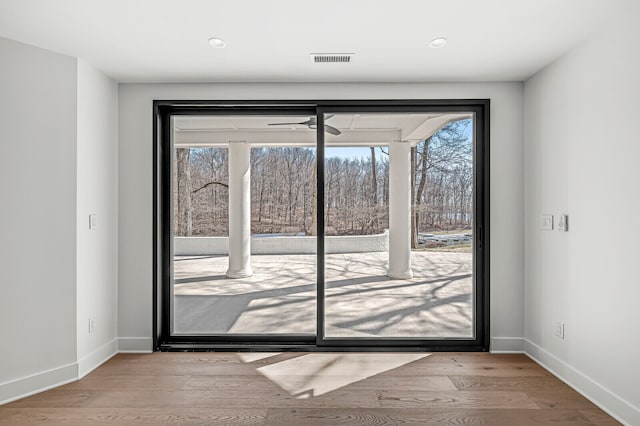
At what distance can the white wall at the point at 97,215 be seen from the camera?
2988 mm

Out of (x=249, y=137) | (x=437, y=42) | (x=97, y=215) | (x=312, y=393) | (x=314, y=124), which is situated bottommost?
(x=312, y=393)

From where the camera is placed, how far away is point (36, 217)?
9.05 ft

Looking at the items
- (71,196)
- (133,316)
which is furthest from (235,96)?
(133,316)

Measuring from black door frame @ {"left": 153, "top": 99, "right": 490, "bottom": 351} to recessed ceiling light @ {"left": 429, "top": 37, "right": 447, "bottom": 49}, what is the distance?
0.76 metres

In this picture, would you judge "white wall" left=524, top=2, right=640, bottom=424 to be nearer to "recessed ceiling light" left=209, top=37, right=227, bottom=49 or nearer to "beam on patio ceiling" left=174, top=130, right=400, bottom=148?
"beam on patio ceiling" left=174, top=130, right=400, bottom=148

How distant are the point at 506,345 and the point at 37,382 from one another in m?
3.59

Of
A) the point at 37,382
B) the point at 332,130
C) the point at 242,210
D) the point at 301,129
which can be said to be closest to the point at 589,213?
the point at 332,130

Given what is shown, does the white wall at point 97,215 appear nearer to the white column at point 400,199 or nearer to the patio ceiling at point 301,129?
the patio ceiling at point 301,129

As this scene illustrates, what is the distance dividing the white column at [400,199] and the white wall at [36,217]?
2.51 meters

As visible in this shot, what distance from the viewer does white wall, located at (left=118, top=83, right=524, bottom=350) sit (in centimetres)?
344

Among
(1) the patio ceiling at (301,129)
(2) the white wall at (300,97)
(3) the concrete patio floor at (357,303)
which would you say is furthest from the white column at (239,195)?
(2) the white wall at (300,97)

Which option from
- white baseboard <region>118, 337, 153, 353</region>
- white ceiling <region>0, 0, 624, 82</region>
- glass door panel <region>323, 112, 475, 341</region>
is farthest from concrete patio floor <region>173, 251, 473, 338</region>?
white ceiling <region>0, 0, 624, 82</region>

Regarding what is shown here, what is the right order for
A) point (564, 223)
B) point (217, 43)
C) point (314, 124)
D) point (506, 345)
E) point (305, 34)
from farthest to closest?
point (314, 124) → point (506, 345) → point (564, 223) → point (217, 43) → point (305, 34)

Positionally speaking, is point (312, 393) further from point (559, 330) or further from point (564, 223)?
point (564, 223)
